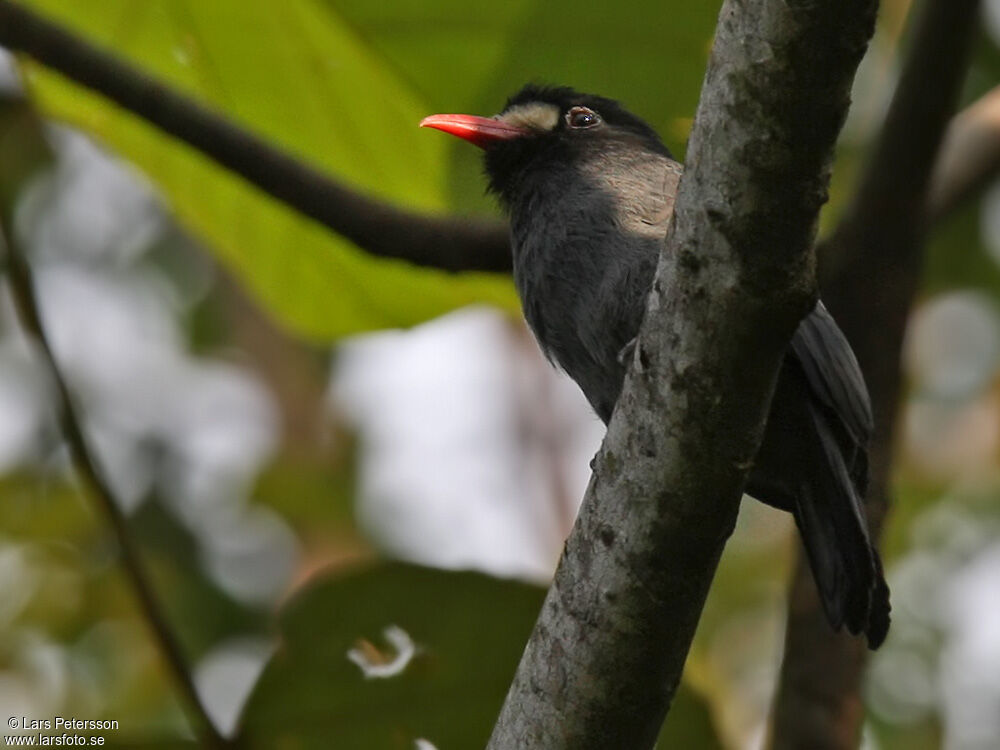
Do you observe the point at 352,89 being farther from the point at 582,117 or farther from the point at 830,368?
the point at 830,368

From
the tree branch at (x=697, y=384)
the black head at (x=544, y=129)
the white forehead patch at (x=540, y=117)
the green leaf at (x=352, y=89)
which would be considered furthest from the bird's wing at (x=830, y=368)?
the green leaf at (x=352, y=89)

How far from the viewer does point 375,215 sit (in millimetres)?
3230

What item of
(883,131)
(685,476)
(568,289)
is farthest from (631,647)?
(883,131)

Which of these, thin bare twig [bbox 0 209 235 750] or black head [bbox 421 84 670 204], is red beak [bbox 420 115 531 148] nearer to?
black head [bbox 421 84 670 204]

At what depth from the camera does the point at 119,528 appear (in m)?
3.02

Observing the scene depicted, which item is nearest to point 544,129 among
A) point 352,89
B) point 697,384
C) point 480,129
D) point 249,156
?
point 480,129

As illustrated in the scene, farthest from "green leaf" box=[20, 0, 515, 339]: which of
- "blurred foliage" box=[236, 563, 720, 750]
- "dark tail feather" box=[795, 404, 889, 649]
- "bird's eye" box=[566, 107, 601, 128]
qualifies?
"dark tail feather" box=[795, 404, 889, 649]

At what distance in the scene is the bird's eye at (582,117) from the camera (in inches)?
144

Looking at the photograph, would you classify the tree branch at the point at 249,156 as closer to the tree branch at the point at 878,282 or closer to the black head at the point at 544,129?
the black head at the point at 544,129

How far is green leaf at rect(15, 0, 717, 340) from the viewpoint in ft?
12.6

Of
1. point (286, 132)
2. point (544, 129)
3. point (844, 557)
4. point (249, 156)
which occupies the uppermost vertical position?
point (544, 129)

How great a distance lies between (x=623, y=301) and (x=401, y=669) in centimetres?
96

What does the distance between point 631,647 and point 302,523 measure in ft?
15.6

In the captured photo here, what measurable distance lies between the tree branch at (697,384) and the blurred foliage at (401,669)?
96cm
